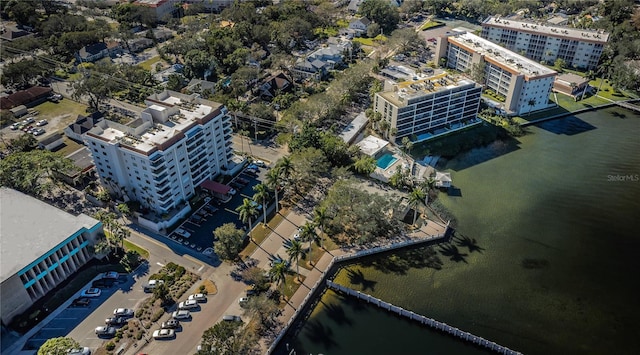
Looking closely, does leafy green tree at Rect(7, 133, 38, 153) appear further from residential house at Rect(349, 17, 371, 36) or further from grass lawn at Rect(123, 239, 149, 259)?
residential house at Rect(349, 17, 371, 36)

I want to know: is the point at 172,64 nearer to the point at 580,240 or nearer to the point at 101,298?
the point at 101,298

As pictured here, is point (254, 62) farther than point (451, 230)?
Yes

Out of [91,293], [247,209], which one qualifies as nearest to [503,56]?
[247,209]

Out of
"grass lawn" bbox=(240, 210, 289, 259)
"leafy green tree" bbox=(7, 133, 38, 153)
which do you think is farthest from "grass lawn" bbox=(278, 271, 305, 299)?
"leafy green tree" bbox=(7, 133, 38, 153)

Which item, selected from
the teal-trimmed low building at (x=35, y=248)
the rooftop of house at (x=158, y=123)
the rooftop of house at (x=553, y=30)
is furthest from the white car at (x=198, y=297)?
the rooftop of house at (x=553, y=30)

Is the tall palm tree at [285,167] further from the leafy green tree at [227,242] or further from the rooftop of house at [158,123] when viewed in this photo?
the rooftop of house at [158,123]

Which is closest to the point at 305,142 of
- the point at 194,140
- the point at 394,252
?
the point at 194,140

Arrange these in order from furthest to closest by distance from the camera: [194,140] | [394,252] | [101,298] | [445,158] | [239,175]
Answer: [445,158] → [239,175] → [194,140] → [394,252] → [101,298]
